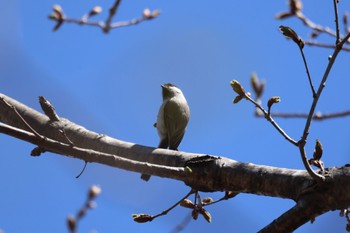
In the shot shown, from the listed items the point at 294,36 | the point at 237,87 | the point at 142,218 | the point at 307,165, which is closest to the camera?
the point at 307,165

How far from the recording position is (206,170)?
3.00m

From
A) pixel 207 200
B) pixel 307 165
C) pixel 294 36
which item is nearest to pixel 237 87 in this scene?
pixel 294 36

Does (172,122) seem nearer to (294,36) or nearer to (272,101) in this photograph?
(272,101)

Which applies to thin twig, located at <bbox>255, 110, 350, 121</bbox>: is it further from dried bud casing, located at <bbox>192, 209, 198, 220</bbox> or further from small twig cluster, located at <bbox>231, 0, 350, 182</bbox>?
dried bud casing, located at <bbox>192, 209, 198, 220</bbox>

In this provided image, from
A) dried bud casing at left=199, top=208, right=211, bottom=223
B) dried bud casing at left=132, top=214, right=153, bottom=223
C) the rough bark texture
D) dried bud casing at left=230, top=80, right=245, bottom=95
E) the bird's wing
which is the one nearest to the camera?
the rough bark texture

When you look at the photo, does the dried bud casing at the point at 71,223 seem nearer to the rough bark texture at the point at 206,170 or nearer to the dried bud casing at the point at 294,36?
the rough bark texture at the point at 206,170

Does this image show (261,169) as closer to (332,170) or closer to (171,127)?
(332,170)

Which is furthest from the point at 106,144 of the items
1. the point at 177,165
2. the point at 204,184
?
the point at 204,184

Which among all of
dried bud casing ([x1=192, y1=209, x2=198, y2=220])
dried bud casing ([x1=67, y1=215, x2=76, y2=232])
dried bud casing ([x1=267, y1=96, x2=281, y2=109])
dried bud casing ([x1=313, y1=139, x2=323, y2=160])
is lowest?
dried bud casing ([x1=67, y1=215, x2=76, y2=232])

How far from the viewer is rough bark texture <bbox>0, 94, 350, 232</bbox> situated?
2.33m

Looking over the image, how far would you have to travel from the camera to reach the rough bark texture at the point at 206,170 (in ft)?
7.65

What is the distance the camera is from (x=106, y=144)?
345cm

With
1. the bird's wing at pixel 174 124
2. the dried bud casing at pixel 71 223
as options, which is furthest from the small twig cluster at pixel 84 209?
the bird's wing at pixel 174 124

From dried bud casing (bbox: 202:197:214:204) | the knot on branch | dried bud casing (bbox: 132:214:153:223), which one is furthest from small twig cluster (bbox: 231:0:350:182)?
dried bud casing (bbox: 132:214:153:223)
